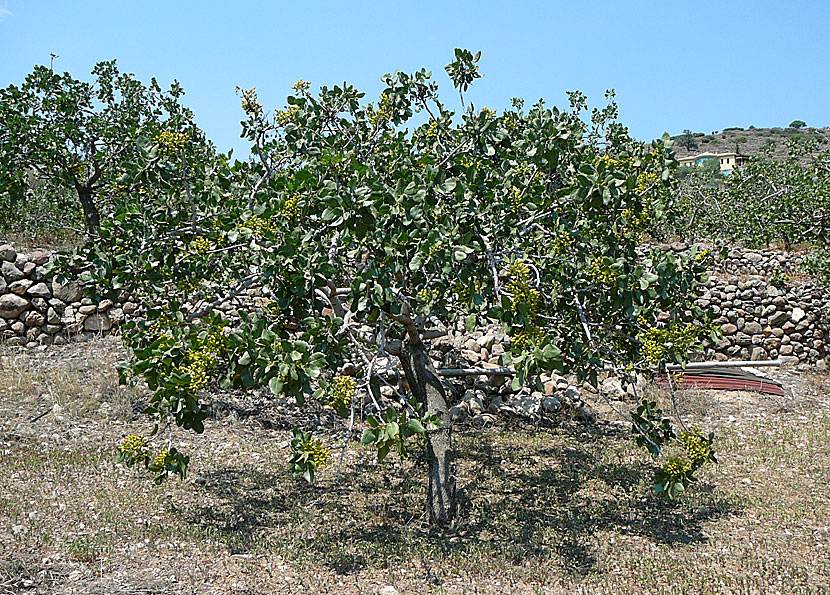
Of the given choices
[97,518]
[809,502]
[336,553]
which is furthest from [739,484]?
[97,518]

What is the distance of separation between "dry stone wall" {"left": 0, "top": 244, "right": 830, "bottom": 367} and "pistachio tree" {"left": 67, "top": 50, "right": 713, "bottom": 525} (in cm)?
271

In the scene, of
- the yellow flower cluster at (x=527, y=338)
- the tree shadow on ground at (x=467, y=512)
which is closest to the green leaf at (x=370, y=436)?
the yellow flower cluster at (x=527, y=338)

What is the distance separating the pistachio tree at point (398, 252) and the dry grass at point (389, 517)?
1.92ft

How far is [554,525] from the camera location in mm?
4859

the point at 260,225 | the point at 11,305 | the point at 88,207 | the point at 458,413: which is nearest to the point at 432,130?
the point at 260,225

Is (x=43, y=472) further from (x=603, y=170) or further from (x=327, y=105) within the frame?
(x=603, y=170)

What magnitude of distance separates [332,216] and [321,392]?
84 cm

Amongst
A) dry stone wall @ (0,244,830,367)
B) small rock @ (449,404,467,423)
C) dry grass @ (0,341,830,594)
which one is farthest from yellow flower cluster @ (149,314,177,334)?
small rock @ (449,404,467,423)

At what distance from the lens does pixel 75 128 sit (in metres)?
9.09

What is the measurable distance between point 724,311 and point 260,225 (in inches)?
381

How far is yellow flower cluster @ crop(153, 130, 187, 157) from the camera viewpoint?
4.11 meters

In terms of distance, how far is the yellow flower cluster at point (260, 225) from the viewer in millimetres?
3580

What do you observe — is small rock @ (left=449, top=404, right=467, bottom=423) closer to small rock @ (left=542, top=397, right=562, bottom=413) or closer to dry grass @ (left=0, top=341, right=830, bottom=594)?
dry grass @ (left=0, top=341, right=830, bottom=594)

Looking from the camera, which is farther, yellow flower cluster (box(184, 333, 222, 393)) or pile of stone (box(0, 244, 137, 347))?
pile of stone (box(0, 244, 137, 347))
